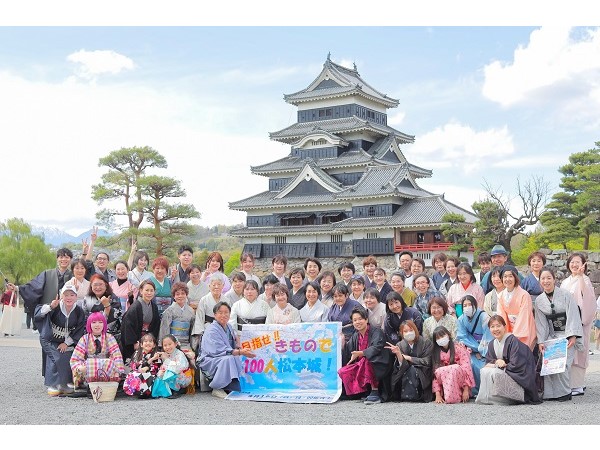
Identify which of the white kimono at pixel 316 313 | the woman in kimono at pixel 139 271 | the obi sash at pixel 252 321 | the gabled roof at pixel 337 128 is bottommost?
the obi sash at pixel 252 321

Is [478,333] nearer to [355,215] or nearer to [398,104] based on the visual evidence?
[355,215]

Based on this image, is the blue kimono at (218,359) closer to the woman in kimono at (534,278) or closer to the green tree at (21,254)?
the woman in kimono at (534,278)

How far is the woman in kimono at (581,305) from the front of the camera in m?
7.25

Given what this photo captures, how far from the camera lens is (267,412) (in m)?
6.32

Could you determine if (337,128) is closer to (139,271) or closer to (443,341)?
(139,271)

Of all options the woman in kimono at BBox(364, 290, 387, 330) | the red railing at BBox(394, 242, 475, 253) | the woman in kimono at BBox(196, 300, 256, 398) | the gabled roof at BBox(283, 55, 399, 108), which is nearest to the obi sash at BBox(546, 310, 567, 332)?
the woman in kimono at BBox(364, 290, 387, 330)

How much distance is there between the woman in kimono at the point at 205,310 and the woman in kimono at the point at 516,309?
328cm

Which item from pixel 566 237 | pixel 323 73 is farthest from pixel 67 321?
pixel 323 73

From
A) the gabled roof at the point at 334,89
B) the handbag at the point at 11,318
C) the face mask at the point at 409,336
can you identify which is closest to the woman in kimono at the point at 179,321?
the face mask at the point at 409,336

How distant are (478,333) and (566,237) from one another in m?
20.3

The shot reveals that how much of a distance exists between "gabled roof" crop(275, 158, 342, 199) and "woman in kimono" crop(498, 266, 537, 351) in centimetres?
2645

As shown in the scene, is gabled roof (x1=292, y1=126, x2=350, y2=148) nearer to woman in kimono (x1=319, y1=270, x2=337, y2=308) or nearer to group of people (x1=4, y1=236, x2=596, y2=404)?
group of people (x1=4, y1=236, x2=596, y2=404)

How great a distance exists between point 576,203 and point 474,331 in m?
20.2

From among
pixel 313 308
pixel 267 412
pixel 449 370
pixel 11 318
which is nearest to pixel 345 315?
pixel 313 308
